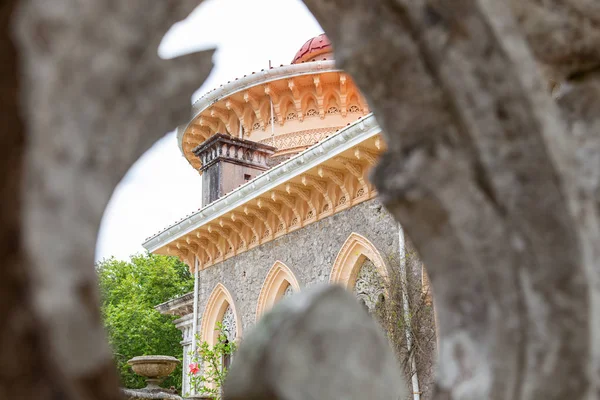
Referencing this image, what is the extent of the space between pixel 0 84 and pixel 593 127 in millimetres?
862

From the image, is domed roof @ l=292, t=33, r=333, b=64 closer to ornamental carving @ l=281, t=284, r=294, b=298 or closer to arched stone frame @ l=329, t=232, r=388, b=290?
ornamental carving @ l=281, t=284, r=294, b=298

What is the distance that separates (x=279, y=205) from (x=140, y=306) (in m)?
18.2

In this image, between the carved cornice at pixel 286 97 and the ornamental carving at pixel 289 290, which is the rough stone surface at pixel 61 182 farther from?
the carved cornice at pixel 286 97

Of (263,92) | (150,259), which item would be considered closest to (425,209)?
(263,92)

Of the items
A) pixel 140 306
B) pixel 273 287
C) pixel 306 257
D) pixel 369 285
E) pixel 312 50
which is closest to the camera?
pixel 369 285

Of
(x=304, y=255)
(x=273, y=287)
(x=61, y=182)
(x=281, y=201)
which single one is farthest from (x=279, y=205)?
(x=61, y=182)

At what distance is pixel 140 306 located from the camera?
28.4 metres

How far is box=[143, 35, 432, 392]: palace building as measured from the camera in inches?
403

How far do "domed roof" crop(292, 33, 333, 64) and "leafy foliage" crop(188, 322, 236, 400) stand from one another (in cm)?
810

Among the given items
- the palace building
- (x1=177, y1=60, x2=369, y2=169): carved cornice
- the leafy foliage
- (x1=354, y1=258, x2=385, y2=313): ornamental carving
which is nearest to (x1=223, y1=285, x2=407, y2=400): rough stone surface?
the palace building

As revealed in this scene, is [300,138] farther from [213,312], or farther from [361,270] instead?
[361,270]

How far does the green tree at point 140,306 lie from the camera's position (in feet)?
88.0

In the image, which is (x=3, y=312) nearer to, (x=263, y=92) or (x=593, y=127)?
(x=593, y=127)

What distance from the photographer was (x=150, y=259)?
33.5 m
